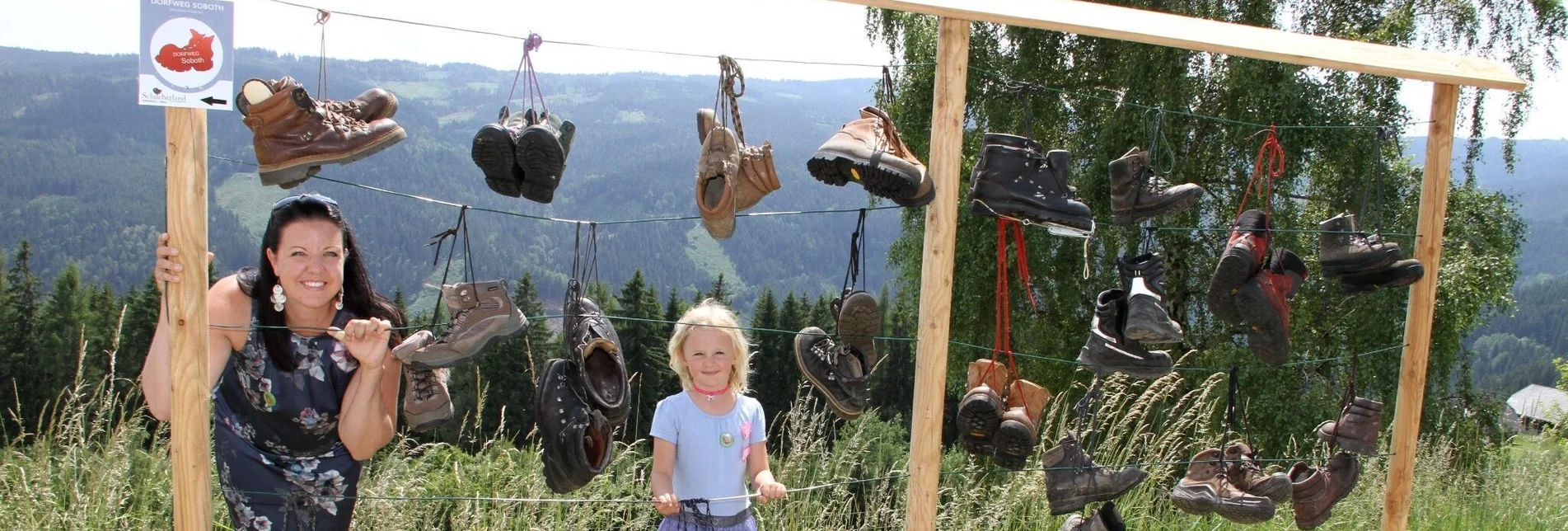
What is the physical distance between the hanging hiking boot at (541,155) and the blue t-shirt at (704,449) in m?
0.61

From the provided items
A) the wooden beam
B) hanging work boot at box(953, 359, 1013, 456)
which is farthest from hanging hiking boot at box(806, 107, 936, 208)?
hanging work boot at box(953, 359, 1013, 456)

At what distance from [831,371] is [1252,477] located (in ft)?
4.54

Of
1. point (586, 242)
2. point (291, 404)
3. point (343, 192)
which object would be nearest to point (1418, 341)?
point (586, 242)

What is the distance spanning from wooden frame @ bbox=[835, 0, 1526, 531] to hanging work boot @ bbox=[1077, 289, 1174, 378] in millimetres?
431

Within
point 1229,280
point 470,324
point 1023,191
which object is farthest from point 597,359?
point 1229,280

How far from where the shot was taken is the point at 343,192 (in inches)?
643

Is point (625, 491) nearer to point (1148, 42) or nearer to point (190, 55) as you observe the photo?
point (1148, 42)

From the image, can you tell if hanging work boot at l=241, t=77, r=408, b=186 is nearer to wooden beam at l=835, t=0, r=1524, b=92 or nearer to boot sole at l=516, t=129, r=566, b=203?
boot sole at l=516, t=129, r=566, b=203

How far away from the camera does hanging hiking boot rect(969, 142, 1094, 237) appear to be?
300cm

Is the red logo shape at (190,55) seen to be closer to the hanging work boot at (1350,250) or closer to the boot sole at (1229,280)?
the boot sole at (1229,280)

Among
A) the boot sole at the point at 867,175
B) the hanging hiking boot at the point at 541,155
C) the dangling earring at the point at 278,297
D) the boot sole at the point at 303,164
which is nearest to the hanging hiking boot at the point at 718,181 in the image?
the boot sole at the point at 867,175

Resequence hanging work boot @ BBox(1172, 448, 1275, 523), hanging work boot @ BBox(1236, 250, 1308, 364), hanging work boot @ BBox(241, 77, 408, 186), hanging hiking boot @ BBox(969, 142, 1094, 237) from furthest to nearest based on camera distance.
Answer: hanging work boot @ BBox(1172, 448, 1275, 523) → hanging work boot @ BBox(1236, 250, 1308, 364) → hanging hiking boot @ BBox(969, 142, 1094, 237) → hanging work boot @ BBox(241, 77, 408, 186)

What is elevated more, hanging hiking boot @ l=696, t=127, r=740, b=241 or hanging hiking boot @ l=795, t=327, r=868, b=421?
hanging hiking boot @ l=696, t=127, r=740, b=241

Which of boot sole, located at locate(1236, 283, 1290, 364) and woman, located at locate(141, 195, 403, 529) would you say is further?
boot sole, located at locate(1236, 283, 1290, 364)
